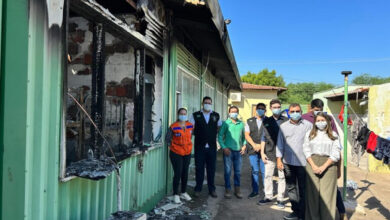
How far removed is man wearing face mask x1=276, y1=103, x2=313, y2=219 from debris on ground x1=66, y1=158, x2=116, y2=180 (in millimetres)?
2717

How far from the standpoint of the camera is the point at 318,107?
15.0ft

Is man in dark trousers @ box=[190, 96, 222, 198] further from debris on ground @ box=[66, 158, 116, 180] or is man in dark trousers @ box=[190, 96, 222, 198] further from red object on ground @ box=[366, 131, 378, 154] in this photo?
A: red object on ground @ box=[366, 131, 378, 154]

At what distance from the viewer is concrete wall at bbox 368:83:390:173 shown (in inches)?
322

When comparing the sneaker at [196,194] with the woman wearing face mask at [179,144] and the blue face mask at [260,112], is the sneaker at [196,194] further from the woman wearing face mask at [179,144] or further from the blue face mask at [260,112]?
the blue face mask at [260,112]

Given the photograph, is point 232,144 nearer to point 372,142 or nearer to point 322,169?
point 322,169

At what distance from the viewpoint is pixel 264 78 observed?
34.2 metres

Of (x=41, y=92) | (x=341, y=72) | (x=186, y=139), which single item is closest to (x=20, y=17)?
(x=41, y=92)

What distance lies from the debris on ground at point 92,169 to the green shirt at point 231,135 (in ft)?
9.39

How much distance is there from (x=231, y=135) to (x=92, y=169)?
3.23 meters

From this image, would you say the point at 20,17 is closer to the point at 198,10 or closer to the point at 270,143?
the point at 198,10

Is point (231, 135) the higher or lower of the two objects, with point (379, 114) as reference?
lower

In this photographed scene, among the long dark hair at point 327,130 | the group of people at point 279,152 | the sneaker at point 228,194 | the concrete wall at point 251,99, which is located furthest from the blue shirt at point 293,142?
the concrete wall at point 251,99

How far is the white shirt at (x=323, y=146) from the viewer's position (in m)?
3.62

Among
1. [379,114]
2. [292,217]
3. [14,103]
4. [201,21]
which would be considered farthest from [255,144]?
[379,114]
